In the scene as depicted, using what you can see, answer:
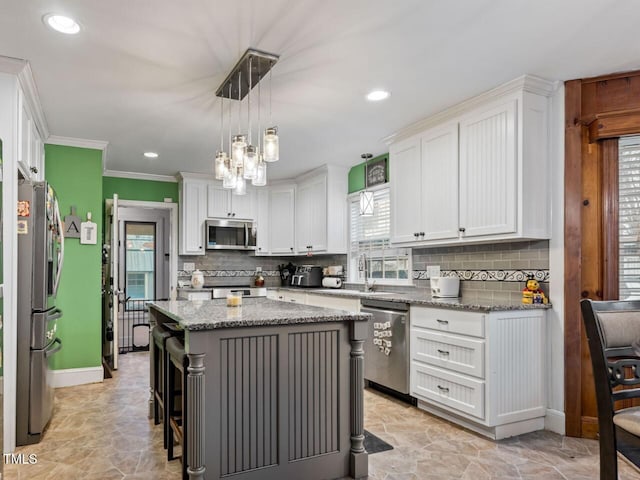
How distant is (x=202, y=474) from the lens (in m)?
2.04

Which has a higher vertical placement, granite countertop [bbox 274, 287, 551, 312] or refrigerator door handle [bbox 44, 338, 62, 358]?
granite countertop [bbox 274, 287, 551, 312]

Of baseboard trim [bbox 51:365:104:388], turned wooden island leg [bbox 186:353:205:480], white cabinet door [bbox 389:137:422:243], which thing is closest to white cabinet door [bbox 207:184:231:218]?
baseboard trim [bbox 51:365:104:388]

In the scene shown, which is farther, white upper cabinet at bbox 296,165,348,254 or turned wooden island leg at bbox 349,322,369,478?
white upper cabinet at bbox 296,165,348,254

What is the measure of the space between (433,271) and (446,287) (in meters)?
0.46

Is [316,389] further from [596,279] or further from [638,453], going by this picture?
[596,279]

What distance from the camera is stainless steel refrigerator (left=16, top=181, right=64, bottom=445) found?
9.46 ft

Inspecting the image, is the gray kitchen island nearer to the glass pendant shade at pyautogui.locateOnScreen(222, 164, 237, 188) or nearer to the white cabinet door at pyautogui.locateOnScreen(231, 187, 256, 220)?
the glass pendant shade at pyautogui.locateOnScreen(222, 164, 237, 188)

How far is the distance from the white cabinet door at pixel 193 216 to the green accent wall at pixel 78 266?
1.46m

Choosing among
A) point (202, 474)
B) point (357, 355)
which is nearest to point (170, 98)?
point (357, 355)

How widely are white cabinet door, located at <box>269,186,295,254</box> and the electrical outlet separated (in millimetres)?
2408

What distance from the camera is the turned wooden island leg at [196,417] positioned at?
2039mm

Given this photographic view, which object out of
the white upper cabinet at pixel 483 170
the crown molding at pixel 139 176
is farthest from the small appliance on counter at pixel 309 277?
the crown molding at pixel 139 176

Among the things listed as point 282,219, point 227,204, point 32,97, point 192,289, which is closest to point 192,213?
point 227,204

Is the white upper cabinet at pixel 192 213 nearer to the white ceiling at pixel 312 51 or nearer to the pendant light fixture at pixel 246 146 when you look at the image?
the white ceiling at pixel 312 51
